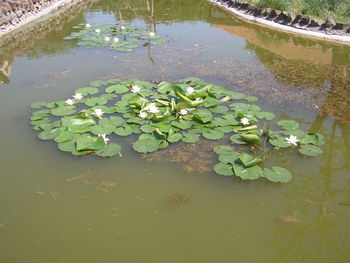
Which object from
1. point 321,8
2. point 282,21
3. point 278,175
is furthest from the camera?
point 282,21

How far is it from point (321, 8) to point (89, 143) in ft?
25.4

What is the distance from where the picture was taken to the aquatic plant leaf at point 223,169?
3228mm

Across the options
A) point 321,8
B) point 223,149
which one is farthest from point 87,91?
point 321,8

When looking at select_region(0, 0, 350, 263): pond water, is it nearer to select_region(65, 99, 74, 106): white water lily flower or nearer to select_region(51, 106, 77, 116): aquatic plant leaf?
select_region(51, 106, 77, 116): aquatic plant leaf

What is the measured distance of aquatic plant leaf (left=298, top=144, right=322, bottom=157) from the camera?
11.6 ft

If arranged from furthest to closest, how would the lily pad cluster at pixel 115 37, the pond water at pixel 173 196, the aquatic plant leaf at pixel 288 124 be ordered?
the lily pad cluster at pixel 115 37
the aquatic plant leaf at pixel 288 124
the pond water at pixel 173 196

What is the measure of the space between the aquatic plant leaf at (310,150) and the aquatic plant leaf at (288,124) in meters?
0.35

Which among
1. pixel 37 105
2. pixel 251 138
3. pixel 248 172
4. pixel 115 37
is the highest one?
pixel 115 37

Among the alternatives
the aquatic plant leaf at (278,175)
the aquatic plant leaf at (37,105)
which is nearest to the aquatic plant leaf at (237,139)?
the aquatic plant leaf at (278,175)

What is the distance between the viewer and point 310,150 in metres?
3.58

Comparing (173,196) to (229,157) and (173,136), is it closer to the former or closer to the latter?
(229,157)

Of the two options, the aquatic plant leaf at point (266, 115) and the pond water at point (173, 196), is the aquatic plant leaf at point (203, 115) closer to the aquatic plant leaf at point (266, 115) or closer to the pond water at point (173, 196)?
the pond water at point (173, 196)

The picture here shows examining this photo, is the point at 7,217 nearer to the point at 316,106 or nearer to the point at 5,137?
the point at 5,137

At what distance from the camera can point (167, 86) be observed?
4.89m
